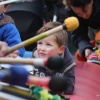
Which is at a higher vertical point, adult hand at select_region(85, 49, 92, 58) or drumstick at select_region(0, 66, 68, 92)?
drumstick at select_region(0, 66, 68, 92)

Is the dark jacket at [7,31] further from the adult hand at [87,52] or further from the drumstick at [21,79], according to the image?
the drumstick at [21,79]

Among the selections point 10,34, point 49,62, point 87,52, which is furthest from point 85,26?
point 49,62

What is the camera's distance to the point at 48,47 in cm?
139

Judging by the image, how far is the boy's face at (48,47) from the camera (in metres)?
1.36

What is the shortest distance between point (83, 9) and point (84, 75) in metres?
0.33

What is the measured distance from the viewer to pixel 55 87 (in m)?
0.61

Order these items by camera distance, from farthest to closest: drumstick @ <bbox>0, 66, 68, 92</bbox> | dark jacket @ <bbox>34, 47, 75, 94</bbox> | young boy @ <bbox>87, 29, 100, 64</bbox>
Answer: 1. young boy @ <bbox>87, 29, 100, 64</bbox>
2. dark jacket @ <bbox>34, 47, 75, 94</bbox>
3. drumstick @ <bbox>0, 66, 68, 92</bbox>

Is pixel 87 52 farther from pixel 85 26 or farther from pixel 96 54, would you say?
pixel 85 26

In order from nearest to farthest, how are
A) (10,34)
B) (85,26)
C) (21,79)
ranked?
(21,79) < (10,34) < (85,26)

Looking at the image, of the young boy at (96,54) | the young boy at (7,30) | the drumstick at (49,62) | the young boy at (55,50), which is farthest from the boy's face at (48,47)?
the drumstick at (49,62)

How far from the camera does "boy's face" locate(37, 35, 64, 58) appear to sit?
1358 millimetres

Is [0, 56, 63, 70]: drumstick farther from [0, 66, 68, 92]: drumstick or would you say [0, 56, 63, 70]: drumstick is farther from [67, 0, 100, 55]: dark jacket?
[67, 0, 100, 55]: dark jacket

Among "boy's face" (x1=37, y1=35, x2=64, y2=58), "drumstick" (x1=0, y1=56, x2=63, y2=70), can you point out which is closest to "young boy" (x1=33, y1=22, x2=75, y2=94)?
"boy's face" (x1=37, y1=35, x2=64, y2=58)

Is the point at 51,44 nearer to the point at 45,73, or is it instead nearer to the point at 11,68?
the point at 45,73
